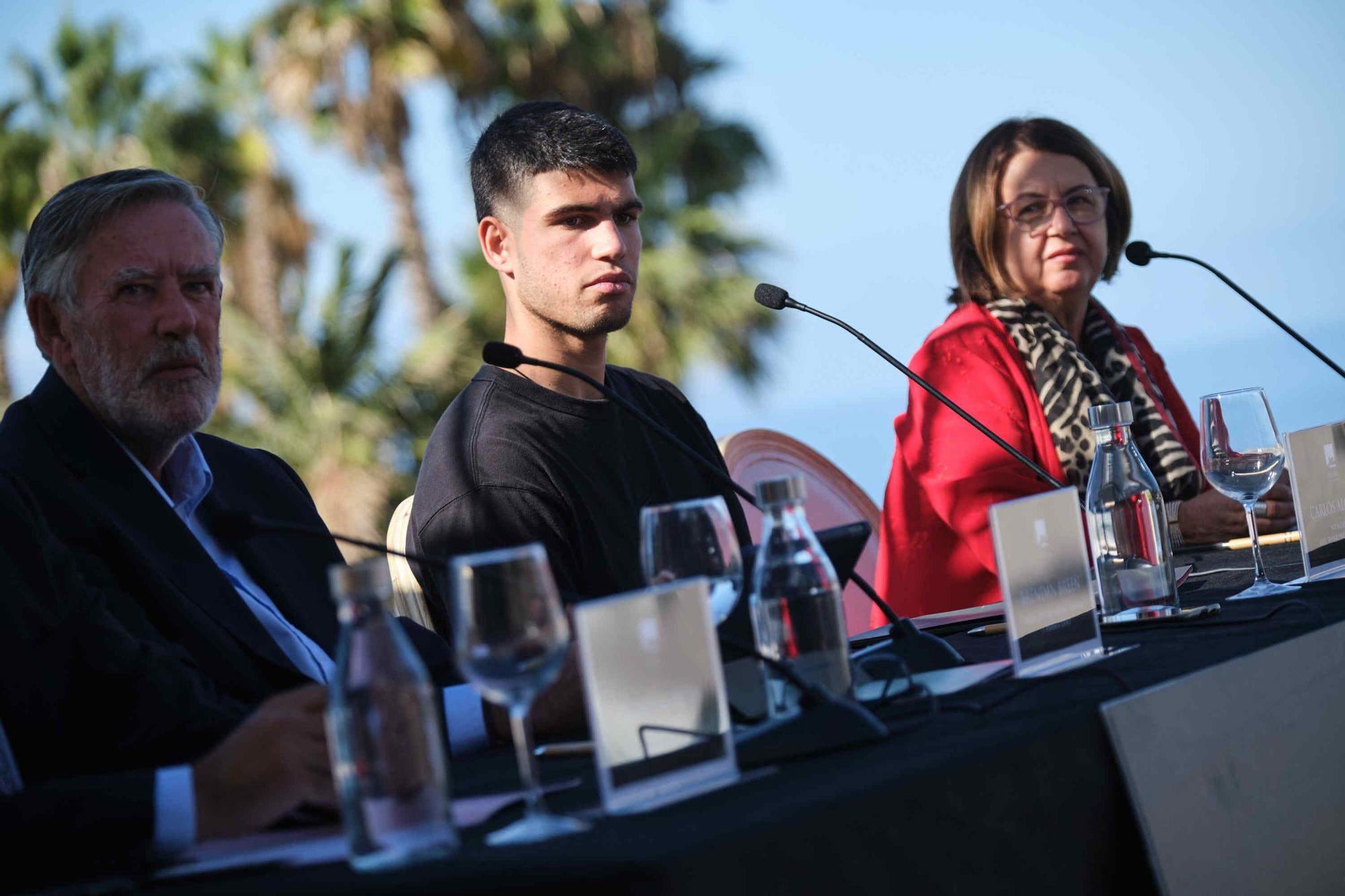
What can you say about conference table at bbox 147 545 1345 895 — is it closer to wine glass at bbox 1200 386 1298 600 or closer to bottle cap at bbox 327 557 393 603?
bottle cap at bbox 327 557 393 603

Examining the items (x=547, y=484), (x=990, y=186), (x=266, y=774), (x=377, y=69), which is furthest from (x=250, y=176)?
(x=266, y=774)

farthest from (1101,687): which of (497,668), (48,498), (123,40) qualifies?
(123,40)

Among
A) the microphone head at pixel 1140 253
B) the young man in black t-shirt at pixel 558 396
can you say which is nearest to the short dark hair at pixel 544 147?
the young man in black t-shirt at pixel 558 396

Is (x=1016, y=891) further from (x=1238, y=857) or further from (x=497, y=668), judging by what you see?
(x=497, y=668)

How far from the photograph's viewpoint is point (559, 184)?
2090 millimetres

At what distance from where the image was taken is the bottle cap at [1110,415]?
150 cm

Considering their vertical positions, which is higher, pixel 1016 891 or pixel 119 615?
pixel 119 615

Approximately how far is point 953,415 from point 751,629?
1.25 metres

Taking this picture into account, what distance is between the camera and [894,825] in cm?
80

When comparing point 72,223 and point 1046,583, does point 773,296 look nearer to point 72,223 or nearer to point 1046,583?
point 1046,583

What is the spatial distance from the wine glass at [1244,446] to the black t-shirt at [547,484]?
0.72 meters

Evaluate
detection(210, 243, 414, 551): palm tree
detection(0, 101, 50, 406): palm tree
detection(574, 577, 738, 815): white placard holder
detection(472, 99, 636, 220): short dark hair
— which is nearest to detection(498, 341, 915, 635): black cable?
detection(574, 577, 738, 815): white placard holder

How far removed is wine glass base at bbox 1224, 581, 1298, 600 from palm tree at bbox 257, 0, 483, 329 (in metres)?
9.75

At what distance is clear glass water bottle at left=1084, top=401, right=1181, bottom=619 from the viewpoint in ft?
4.85
